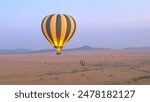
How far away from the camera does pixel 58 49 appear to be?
80.6ft

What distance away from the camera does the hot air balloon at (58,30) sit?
2459cm

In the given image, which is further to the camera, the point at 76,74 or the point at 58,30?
the point at 76,74

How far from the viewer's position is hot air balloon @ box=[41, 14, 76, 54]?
80.7 feet

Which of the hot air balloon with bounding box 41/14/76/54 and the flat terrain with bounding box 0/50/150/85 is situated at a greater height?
the hot air balloon with bounding box 41/14/76/54

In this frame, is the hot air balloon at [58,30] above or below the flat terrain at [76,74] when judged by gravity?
above

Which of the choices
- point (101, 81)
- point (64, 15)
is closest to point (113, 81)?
point (101, 81)

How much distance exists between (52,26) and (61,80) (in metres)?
4.07

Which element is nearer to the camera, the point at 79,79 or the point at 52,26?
the point at 79,79

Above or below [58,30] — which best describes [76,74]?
below

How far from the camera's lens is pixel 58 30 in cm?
2459

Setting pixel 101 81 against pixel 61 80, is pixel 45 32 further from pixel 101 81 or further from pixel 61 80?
pixel 101 81

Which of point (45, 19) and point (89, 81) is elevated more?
point (45, 19)

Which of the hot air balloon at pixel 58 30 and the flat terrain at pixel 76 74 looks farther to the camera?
the hot air balloon at pixel 58 30

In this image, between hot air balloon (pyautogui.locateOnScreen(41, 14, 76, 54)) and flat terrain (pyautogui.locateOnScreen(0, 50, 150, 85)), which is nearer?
flat terrain (pyautogui.locateOnScreen(0, 50, 150, 85))
